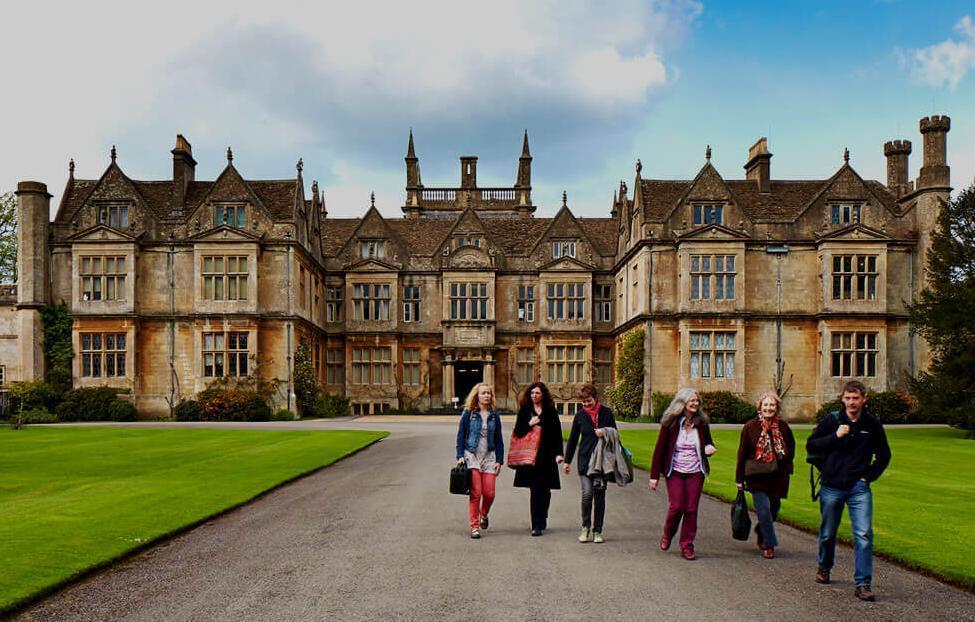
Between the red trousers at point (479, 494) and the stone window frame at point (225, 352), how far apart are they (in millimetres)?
29228

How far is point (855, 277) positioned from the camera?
37.4 m

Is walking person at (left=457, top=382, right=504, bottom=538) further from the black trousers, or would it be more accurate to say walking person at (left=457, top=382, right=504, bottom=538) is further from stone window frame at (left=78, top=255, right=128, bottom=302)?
stone window frame at (left=78, top=255, right=128, bottom=302)

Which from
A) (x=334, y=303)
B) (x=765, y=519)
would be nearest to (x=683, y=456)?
(x=765, y=519)

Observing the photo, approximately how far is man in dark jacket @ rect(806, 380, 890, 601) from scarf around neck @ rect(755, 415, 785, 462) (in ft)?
3.59

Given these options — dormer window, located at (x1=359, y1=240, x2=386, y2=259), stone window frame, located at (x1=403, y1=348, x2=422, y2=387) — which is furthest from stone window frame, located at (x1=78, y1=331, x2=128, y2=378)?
stone window frame, located at (x1=403, y1=348, x2=422, y2=387)

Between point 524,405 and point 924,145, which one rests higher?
point 924,145

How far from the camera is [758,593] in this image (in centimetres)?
780

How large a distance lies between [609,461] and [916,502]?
610 centimetres

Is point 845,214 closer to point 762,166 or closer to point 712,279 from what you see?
point 762,166

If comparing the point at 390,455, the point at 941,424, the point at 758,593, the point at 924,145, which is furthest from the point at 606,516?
the point at 924,145

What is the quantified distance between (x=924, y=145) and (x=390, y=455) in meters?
28.8

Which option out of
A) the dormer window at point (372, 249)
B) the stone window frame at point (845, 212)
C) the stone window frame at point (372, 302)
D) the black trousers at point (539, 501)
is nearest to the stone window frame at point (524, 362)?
the stone window frame at point (372, 302)

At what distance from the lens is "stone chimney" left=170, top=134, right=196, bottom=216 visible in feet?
135

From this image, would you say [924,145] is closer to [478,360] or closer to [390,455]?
[478,360]
